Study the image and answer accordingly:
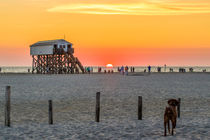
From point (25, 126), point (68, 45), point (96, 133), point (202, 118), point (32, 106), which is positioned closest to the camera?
point (96, 133)

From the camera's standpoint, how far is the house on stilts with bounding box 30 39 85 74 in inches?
3420

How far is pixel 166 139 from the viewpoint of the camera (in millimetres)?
10977

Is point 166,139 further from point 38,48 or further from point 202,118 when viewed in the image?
point 38,48

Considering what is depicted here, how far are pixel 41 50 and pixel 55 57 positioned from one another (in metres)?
3.92

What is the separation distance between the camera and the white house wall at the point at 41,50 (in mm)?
87562

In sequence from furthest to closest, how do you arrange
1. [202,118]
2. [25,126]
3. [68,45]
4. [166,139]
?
1. [68,45]
2. [202,118]
3. [25,126]
4. [166,139]

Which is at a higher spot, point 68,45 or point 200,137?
point 68,45

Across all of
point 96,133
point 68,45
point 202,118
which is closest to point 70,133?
point 96,133

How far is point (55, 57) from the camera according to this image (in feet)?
301

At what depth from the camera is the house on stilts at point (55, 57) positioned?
285 ft

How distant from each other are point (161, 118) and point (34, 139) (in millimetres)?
6156

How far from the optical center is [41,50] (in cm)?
9062

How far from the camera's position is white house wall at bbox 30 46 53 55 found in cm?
8756

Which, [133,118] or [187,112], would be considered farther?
[187,112]
